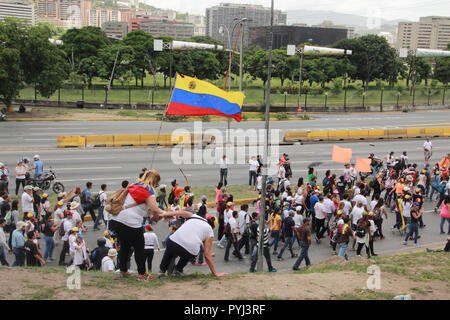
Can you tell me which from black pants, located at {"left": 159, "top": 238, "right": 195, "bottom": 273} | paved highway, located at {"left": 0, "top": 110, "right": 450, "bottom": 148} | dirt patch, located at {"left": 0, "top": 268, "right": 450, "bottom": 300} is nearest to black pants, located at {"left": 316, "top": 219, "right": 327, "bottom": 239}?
dirt patch, located at {"left": 0, "top": 268, "right": 450, "bottom": 300}

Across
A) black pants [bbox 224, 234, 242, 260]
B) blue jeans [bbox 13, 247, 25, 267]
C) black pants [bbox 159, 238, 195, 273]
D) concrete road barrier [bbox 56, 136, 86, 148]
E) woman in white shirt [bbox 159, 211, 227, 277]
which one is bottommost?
black pants [bbox 224, 234, 242, 260]

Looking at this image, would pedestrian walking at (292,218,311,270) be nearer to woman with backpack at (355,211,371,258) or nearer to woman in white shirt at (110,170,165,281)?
woman with backpack at (355,211,371,258)

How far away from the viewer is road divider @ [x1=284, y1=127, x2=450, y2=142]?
32438 millimetres

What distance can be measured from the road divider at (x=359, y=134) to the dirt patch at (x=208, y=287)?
2357cm

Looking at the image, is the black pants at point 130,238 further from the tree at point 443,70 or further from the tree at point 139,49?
the tree at point 443,70

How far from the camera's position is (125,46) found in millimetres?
61781

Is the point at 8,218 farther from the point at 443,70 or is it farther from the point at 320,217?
the point at 443,70

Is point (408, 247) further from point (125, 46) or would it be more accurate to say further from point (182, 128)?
point (125, 46)

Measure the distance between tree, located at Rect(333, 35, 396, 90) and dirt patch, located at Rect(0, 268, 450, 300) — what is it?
68.8 metres

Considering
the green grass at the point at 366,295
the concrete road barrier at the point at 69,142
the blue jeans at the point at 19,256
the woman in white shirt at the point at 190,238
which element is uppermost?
the woman in white shirt at the point at 190,238

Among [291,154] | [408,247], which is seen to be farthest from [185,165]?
[408,247]

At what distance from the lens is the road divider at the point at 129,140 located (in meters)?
27.6

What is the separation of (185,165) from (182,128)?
1144 cm

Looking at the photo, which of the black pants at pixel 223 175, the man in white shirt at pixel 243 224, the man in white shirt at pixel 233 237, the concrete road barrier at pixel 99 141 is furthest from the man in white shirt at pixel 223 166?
the concrete road barrier at pixel 99 141
